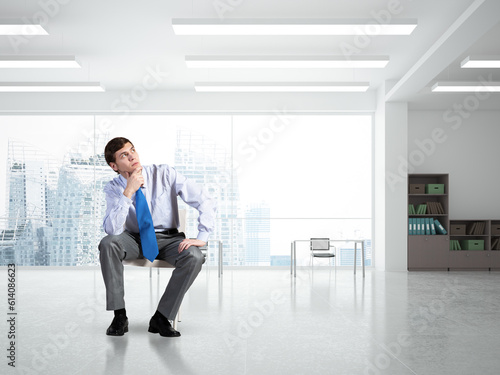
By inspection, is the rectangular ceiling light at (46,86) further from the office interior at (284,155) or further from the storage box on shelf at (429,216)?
the storage box on shelf at (429,216)

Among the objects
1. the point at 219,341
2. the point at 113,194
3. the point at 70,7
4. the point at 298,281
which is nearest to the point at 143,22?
the point at 70,7

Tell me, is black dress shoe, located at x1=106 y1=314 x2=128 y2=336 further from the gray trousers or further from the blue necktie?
the blue necktie

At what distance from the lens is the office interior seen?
2.90m

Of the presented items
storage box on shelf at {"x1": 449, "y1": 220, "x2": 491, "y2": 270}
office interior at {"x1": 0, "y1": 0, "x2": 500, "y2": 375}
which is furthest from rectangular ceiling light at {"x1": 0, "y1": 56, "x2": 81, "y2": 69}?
storage box on shelf at {"x1": 449, "y1": 220, "x2": 491, "y2": 270}

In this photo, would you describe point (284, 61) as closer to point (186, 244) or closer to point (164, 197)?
point (164, 197)

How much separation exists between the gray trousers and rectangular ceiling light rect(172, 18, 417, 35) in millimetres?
2589

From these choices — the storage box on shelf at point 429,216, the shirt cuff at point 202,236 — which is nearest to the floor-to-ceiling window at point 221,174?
the storage box on shelf at point 429,216

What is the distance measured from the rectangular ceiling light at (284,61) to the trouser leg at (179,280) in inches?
142

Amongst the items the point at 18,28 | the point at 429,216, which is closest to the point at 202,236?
the point at 18,28

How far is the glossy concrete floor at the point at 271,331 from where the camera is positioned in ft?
8.23

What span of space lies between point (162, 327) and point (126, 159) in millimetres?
1075

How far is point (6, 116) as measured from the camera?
929 centimetres

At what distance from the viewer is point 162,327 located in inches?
124

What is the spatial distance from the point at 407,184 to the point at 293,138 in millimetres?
2158
